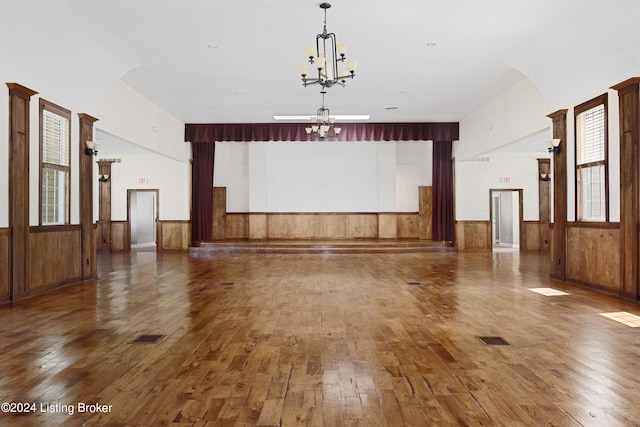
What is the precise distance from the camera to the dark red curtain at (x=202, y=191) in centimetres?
1345

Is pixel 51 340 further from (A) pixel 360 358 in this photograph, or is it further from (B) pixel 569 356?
(B) pixel 569 356

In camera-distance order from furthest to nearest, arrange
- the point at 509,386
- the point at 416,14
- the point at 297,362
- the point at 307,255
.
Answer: the point at 307,255, the point at 416,14, the point at 297,362, the point at 509,386

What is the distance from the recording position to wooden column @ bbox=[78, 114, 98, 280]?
7.41 metres

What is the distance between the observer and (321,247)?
41.6 feet

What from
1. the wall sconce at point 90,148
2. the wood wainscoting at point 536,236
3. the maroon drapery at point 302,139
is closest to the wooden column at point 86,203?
the wall sconce at point 90,148

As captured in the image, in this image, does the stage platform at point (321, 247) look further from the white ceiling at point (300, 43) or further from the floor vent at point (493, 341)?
the floor vent at point (493, 341)

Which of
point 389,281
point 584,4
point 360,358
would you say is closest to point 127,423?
point 360,358

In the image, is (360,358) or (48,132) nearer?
(360,358)

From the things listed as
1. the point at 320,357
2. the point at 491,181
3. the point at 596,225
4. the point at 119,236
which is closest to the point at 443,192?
the point at 491,181

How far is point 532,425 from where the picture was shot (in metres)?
2.26

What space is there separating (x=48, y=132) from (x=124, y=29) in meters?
1.84

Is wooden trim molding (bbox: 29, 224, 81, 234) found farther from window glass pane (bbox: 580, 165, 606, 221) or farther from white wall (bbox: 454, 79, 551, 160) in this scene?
white wall (bbox: 454, 79, 551, 160)

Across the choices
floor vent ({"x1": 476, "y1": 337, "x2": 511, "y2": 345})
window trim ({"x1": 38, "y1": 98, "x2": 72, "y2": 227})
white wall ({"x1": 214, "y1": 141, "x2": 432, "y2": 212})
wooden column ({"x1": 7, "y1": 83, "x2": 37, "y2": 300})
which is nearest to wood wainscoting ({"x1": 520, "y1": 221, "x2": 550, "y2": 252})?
white wall ({"x1": 214, "y1": 141, "x2": 432, "y2": 212})

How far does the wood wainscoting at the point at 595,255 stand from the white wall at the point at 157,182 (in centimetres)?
1017
